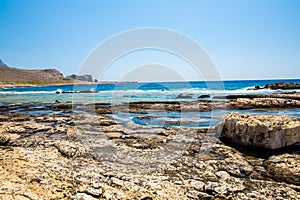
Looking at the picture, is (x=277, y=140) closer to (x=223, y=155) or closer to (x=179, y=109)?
(x=223, y=155)

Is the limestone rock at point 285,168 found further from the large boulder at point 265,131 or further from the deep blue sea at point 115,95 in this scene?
the deep blue sea at point 115,95

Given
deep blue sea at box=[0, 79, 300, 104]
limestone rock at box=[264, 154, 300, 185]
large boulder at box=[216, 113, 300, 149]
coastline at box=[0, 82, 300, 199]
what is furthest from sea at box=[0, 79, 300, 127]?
limestone rock at box=[264, 154, 300, 185]

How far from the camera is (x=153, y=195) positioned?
5305 mm

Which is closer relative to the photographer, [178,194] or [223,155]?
[178,194]

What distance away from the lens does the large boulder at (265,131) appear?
9211mm

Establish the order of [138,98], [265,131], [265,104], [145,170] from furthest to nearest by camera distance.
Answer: [138,98]
[265,104]
[265,131]
[145,170]

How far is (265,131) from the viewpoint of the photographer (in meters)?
9.27

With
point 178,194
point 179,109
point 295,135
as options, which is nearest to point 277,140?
point 295,135

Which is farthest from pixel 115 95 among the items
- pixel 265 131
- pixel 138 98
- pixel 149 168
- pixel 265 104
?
pixel 149 168

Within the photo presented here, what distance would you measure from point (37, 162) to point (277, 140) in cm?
930

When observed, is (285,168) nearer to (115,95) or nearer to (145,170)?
(145,170)

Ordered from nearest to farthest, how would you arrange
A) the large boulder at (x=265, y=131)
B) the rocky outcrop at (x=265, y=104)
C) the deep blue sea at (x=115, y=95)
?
the large boulder at (x=265, y=131) → the rocky outcrop at (x=265, y=104) → the deep blue sea at (x=115, y=95)

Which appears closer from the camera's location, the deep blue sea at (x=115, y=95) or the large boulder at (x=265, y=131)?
the large boulder at (x=265, y=131)

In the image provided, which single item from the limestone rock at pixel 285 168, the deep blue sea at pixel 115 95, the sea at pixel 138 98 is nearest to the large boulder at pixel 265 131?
the limestone rock at pixel 285 168
